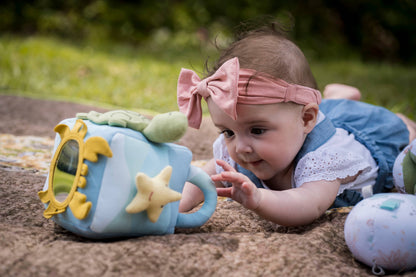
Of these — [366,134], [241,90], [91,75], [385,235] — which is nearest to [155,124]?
[241,90]

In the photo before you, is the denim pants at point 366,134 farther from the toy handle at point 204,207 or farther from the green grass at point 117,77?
the green grass at point 117,77

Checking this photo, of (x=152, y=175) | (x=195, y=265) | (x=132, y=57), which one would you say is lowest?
(x=132, y=57)

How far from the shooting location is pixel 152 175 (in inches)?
44.4

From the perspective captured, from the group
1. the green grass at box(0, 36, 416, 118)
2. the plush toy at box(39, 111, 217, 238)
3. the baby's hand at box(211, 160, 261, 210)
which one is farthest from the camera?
the green grass at box(0, 36, 416, 118)

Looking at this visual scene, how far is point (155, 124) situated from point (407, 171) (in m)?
0.90

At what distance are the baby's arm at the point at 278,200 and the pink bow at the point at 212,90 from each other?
0.64ft

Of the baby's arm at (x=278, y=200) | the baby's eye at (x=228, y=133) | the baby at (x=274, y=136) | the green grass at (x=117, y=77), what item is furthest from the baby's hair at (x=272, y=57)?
the green grass at (x=117, y=77)

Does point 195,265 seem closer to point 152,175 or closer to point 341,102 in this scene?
point 152,175

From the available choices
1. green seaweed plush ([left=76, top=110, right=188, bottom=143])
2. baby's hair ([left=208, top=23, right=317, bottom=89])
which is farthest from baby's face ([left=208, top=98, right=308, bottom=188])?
green seaweed plush ([left=76, top=110, right=188, bottom=143])

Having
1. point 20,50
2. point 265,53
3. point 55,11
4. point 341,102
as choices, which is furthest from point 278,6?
point 265,53

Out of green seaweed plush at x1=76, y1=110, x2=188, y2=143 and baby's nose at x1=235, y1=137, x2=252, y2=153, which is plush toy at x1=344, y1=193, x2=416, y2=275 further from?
green seaweed plush at x1=76, y1=110, x2=188, y2=143

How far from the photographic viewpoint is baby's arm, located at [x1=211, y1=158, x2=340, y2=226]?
4.21ft

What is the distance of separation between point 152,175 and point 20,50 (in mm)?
4712

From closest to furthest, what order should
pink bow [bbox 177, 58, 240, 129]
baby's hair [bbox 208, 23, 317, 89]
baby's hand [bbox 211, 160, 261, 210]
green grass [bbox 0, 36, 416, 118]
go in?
baby's hand [bbox 211, 160, 261, 210] → pink bow [bbox 177, 58, 240, 129] → baby's hair [bbox 208, 23, 317, 89] → green grass [bbox 0, 36, 416, 118]
